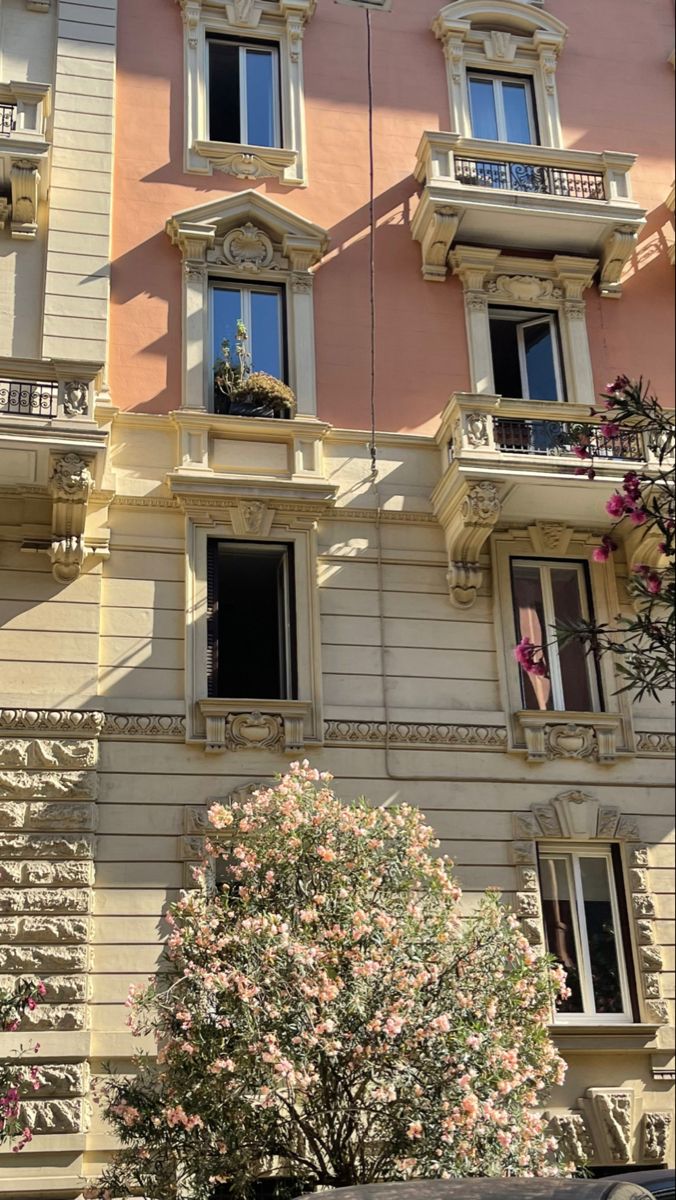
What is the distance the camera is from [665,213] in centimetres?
→ 2062

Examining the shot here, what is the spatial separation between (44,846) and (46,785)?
0.69 metres

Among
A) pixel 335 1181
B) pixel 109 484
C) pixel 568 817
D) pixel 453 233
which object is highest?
pixel 453 233

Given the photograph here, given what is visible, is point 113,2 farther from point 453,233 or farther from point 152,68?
point 453,233

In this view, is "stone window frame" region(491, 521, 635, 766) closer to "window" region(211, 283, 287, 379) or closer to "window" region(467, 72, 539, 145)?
"window" region(211, 283, 287, 379)

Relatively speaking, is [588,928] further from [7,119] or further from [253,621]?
[7,119]

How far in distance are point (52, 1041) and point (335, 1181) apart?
4.19 m

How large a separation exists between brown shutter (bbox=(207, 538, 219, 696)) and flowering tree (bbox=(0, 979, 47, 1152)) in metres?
4.25

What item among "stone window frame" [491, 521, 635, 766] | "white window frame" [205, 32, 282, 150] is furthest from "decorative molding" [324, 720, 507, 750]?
"white window frame" [205, 32, 282, 150]

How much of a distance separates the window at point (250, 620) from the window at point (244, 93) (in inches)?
256

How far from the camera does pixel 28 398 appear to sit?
16.1m

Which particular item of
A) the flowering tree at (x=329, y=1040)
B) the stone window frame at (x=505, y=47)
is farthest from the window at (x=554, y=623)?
the stone window frame at (x=505, y=47)

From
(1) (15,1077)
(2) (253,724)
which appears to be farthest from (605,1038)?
(1) (15,1077)

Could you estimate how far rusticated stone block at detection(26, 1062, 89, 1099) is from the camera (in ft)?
46.2

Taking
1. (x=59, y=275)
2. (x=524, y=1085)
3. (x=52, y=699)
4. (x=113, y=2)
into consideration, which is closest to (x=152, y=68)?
(x=113, y=2)
